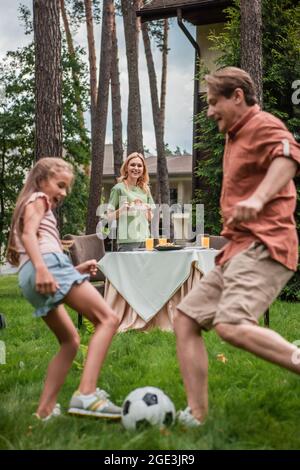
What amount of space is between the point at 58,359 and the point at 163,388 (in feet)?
3.18

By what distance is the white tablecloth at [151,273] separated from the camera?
23.8 feet

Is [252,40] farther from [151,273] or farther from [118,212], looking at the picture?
[151,273]

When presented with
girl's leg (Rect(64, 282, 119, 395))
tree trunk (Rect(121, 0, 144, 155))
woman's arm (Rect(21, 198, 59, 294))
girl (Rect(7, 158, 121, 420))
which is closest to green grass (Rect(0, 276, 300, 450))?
girl (Rect(7, 158, 121, 420))

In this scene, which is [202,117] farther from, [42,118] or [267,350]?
[267,350]

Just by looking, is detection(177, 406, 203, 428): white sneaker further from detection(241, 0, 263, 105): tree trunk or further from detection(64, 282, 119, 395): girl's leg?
detection(241, 0, 263, 105): tree trunk

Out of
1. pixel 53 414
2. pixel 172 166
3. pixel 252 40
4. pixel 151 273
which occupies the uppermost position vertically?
pixel 252 40

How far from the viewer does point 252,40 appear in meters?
10.0

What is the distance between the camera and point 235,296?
3.20 m

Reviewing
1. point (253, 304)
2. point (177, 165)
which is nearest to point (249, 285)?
point (253, 304)

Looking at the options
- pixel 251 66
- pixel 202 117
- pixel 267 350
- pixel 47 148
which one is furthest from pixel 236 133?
pixel 202 117

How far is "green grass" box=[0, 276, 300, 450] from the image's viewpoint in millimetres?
3287

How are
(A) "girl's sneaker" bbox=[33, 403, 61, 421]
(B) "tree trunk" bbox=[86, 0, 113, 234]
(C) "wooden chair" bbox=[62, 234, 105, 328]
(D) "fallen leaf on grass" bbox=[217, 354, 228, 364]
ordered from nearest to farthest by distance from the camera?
1. (A) "girl's sneaker" bbox=[33, 403, 61, 421]
2. (D) "fallen leaf on grass" bbox=[217, 354, 228, 364]
3. (C) "wooden chair" bbox=[62, 234, 105, 328]
4. (B) "tree trunk" bbox=[86, 0, 113, 234]

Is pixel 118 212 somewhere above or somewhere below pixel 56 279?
above

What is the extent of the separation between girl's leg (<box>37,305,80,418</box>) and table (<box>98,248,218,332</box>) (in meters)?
3.52
